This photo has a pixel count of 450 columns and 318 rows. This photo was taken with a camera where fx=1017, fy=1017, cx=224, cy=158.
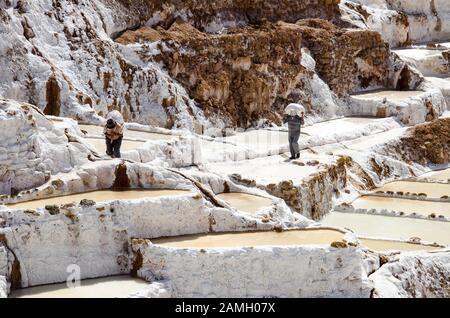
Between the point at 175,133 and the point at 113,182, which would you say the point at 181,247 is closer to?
the point at 113,182

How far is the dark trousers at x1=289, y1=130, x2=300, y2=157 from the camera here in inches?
1000

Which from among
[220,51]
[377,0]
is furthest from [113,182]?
[377,0]

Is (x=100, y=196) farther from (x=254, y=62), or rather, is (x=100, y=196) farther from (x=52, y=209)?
(x=254, y=62)

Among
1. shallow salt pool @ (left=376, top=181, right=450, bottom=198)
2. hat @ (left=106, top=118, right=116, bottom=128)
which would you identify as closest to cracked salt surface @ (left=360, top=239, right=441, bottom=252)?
hat @ (left=106, top=118, right=116, bottom=128)

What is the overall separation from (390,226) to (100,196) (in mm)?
8992

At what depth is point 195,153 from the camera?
21734 millimetres

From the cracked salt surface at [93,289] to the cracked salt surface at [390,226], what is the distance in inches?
313

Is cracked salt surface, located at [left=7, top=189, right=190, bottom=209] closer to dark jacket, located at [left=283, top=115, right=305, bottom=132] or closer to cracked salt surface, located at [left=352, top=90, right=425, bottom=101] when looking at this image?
dark jacket, located at [left=283, top=115, right=305, bottom=132]

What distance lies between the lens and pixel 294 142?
1011 inches

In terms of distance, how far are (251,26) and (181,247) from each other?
18.8m

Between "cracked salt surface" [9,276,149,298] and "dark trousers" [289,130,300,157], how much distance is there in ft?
35.2

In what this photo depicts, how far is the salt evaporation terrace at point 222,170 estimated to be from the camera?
1541cm

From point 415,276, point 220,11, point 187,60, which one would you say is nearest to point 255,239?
point 415,276

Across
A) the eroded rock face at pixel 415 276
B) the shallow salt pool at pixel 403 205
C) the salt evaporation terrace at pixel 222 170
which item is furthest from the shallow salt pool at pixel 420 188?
the eroded rock face at pixel 415 276
